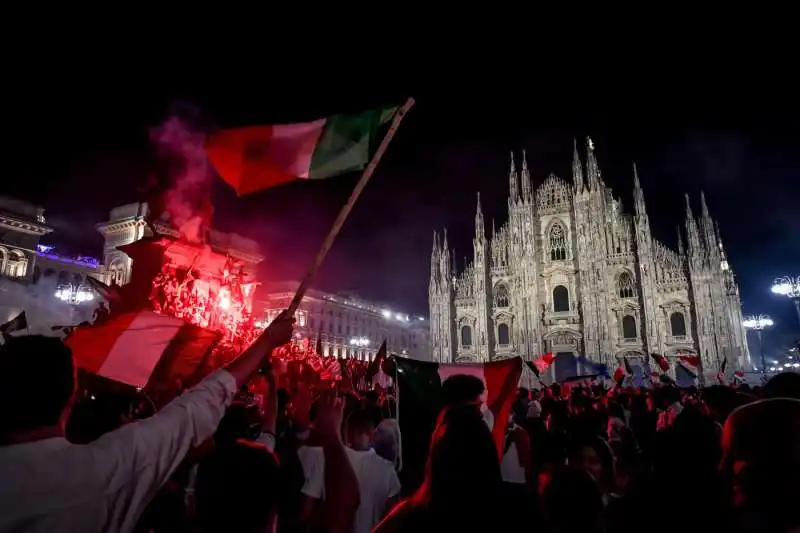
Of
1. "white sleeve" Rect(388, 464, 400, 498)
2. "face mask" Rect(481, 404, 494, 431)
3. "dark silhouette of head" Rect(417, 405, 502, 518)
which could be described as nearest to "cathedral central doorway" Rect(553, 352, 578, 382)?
"face mask" Rect(481, 404, 494, 431)

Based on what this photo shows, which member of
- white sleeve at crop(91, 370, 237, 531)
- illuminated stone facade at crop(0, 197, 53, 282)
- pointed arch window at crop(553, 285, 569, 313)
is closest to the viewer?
white sleeve at crop(91, 370, 237, 531)

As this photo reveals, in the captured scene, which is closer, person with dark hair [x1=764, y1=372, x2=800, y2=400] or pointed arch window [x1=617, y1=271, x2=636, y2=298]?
person with dark hair [x1=764, y1=372, x2=800, y2=400]

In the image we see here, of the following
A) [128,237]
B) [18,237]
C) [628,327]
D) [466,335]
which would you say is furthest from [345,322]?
[628,327]

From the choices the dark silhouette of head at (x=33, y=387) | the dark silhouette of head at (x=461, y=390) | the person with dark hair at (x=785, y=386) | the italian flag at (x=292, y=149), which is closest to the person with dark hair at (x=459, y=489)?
the dark silhouette of head at (x=461, y=390)

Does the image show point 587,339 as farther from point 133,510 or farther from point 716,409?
point 133,510

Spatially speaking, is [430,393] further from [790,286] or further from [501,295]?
[501,295]

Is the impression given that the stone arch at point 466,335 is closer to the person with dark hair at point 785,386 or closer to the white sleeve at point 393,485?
the person with dark hair at point 785,386

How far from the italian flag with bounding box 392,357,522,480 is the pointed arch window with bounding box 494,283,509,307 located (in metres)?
35.7

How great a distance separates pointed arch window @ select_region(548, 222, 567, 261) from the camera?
4081cm

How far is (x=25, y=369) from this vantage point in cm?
172

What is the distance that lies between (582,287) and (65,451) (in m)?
40.0

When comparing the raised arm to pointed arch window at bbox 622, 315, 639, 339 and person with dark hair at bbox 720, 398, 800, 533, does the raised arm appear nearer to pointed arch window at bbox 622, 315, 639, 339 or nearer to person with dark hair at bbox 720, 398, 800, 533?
person with dark hair at bbox 720, 398, 800, 533

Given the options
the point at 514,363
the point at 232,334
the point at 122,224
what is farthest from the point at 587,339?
the point at 122,224

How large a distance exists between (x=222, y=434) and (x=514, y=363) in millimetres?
4562
